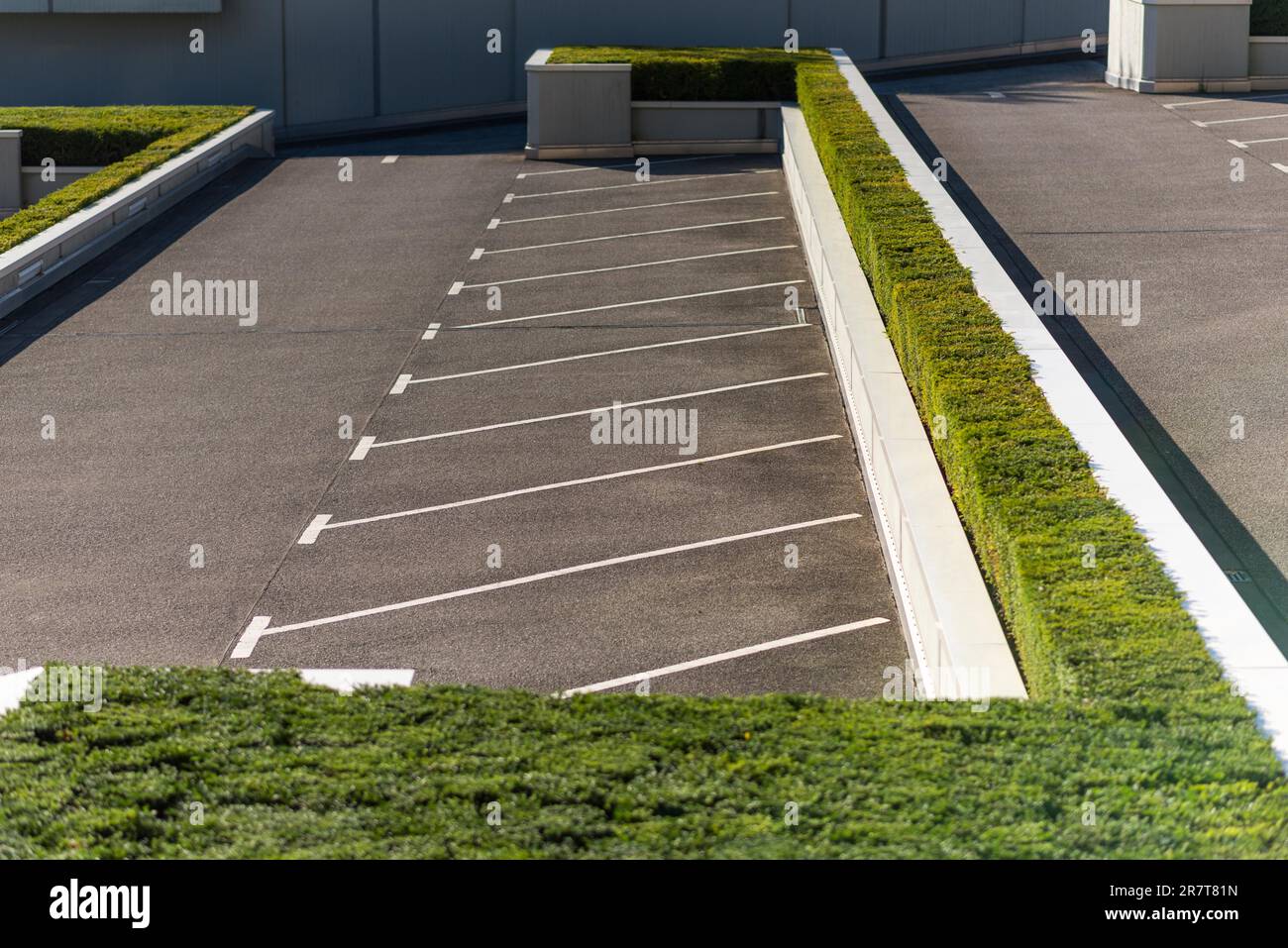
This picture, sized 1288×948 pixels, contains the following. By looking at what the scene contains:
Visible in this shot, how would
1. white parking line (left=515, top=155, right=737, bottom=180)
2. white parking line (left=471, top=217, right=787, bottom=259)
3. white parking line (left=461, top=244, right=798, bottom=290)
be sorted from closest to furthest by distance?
white parking line (left=461, top=244, right=798, bottom=290), white parking line (left=471, top=217, right=787, bottom=259), white parking line (left=515, top=155, right=737, bottom=180)

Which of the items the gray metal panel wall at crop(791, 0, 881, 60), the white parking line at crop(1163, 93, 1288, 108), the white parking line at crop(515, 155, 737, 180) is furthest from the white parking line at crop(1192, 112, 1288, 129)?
the gray metal panel wall at crop(791, 0, 881, 60)

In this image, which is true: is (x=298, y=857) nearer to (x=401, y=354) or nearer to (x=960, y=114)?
(x=401, y=354)

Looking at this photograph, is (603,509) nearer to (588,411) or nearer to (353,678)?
(588,411)

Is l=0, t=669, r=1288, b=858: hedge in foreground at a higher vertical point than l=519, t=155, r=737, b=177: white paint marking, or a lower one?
lower

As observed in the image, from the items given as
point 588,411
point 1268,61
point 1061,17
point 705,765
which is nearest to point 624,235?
point 588,411

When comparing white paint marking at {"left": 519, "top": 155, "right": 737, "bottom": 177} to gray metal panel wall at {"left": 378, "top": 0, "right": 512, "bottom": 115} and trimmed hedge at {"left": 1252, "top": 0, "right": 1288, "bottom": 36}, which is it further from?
trimmed hedge at {"left": 1252, "top": 0, "right": 1288, "bottom": 36}

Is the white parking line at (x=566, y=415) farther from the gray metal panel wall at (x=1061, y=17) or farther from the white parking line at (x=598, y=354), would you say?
the gray metal panel wall at (x=1061, y=17)

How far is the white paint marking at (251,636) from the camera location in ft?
26.8

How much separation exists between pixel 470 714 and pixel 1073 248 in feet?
35.5

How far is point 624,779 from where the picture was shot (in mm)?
5172

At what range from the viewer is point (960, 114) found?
23.2m

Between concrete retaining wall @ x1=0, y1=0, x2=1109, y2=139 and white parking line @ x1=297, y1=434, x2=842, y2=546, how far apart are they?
1914cm

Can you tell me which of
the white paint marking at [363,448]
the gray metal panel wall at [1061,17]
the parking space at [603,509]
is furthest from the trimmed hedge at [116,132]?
the gray metal panel wall at [1061,17]

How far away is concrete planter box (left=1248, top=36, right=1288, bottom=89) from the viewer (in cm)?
2456
